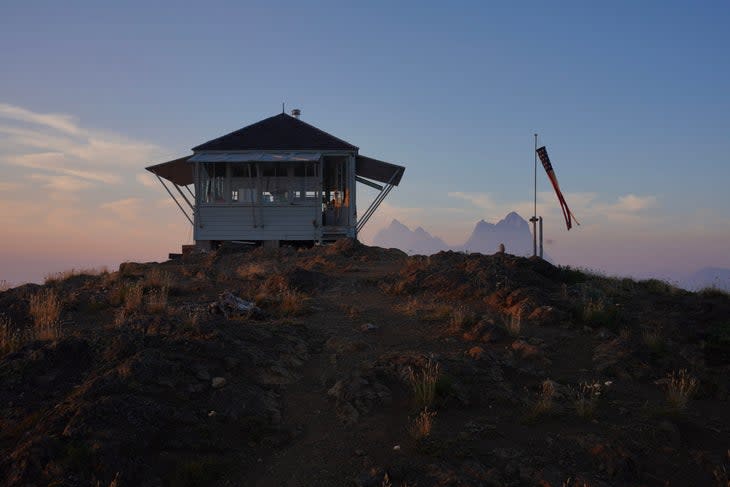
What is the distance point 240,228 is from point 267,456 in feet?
58.3

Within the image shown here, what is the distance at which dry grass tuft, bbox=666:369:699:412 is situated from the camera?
7.23 m

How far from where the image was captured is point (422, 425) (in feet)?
20.5

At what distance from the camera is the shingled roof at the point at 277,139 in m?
23.5

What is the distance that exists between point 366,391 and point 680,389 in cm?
378

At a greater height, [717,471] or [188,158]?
[188,158]

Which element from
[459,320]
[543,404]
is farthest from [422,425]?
[459,320]

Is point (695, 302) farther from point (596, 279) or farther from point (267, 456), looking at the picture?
point (267, 456)

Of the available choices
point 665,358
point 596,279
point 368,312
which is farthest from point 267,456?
point 596,279

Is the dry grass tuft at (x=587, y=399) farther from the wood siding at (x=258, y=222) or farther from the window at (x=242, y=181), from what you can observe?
the window at (x=242, y=181)

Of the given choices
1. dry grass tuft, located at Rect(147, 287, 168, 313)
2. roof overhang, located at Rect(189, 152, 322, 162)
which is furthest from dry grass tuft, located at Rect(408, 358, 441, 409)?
roof overhang, located at Rect(189, 152, 322, 162)

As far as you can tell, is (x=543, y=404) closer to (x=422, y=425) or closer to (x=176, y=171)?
(x=422, y=425)

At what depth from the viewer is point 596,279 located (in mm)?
14359

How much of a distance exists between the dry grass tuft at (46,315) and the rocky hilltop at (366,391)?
60mm

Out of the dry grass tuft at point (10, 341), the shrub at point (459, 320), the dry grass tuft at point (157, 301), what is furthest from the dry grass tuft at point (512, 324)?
the dry grass tuft at point (10, 341)
